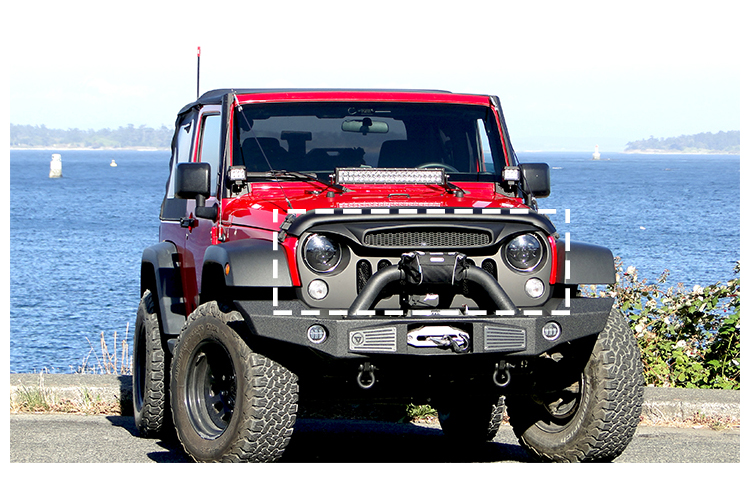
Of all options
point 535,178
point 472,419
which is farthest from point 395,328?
point 472,419

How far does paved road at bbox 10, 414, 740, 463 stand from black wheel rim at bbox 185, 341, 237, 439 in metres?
0.95

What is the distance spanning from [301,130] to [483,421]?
8.47 ft

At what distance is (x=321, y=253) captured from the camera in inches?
223

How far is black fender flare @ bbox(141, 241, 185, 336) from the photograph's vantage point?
308 inches

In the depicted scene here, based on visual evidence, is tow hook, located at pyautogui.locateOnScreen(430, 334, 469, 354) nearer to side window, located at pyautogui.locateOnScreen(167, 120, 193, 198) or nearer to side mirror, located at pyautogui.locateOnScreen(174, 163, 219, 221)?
side mirror, located at pyautogui.locateOnScreen(174, 163, 219, 221)

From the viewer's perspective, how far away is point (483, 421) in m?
7.99

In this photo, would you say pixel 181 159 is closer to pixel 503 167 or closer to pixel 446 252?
pixel 503 167

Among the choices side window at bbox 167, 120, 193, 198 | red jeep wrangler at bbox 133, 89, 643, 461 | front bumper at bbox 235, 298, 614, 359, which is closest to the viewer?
front bumper at bbox 235, 298, 614, 359

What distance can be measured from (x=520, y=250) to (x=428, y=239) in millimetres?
526

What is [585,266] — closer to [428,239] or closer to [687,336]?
[428,239]

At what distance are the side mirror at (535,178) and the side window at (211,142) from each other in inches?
77.9

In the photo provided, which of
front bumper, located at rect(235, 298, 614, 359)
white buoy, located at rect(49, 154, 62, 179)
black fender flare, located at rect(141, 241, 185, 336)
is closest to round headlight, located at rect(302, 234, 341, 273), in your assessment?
front bumper, located at rect(235, 298, 614, 359)

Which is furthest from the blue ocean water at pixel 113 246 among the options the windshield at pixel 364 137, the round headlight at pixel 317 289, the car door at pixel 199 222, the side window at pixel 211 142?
the round headlight at pixel 317 289

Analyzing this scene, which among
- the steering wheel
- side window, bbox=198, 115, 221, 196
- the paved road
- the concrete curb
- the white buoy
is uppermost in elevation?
the white buoy
